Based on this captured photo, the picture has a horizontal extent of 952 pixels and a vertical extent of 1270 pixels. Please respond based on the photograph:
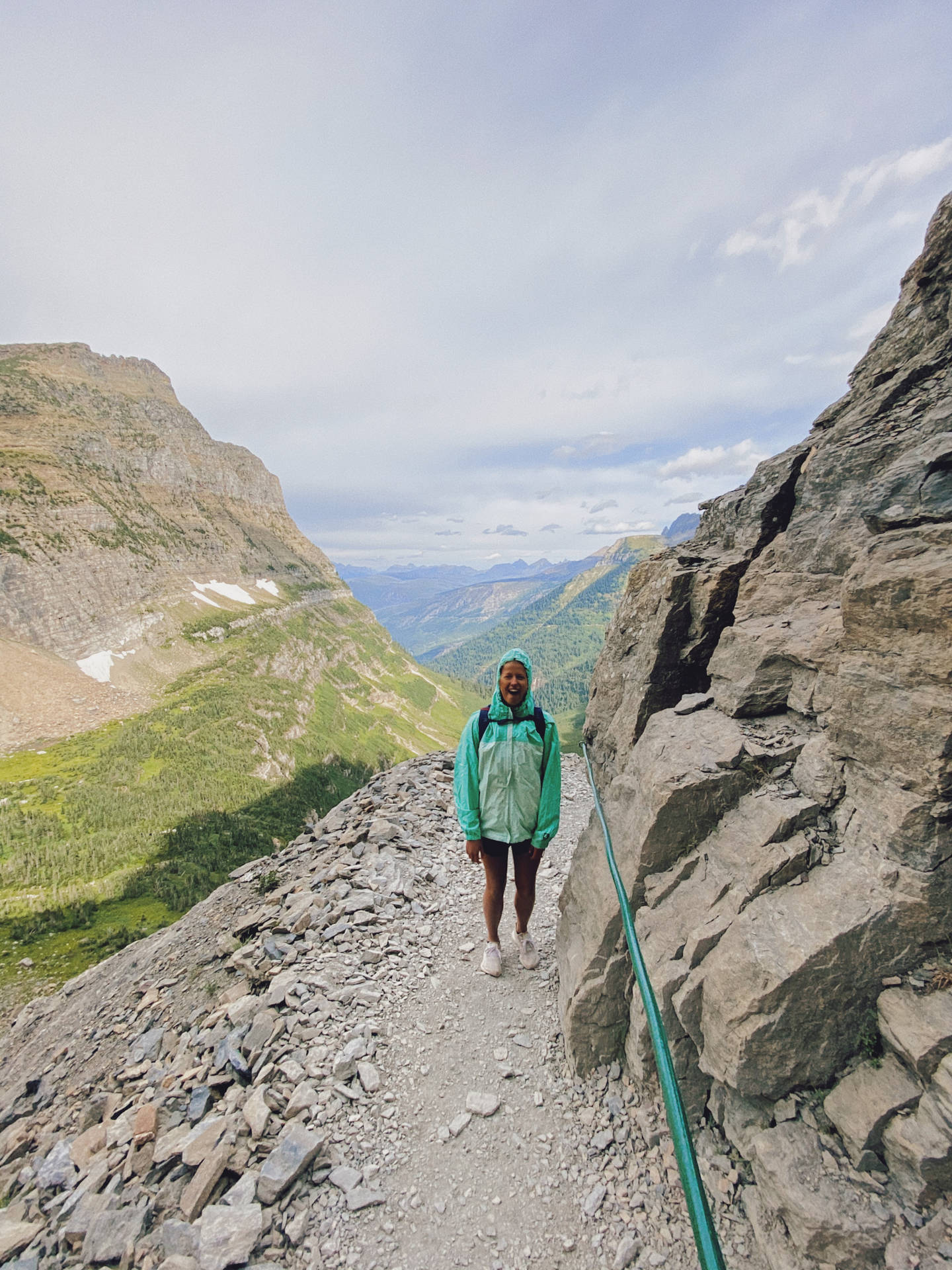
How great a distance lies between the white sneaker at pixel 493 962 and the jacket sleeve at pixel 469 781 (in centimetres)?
227

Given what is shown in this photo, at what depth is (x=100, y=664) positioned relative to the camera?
4798 inches

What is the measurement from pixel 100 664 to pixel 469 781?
492 ft

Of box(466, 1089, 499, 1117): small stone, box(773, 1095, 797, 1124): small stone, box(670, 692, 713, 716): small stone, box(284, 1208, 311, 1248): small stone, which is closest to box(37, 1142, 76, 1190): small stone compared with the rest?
box(284, 1208, 311, 1248): small stone

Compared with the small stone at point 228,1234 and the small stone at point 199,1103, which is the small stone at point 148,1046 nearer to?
the small stone at point 199,1103

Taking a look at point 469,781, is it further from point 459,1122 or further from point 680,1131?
point 680,1131

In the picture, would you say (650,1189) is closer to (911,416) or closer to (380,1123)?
(380,1123)

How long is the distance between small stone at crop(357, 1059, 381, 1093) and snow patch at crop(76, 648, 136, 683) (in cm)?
14365

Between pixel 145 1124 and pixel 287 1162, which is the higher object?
pixel 287 1162

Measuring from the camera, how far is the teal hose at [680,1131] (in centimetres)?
316

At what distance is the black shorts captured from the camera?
7422 mm

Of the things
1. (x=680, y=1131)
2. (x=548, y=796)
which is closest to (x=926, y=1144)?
(x=680, y=1131)

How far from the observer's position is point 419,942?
9078 millimetres

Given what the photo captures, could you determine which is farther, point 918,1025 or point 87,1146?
point 87,1146

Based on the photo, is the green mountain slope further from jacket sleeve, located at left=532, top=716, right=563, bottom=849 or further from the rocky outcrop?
the rocky outcrop
